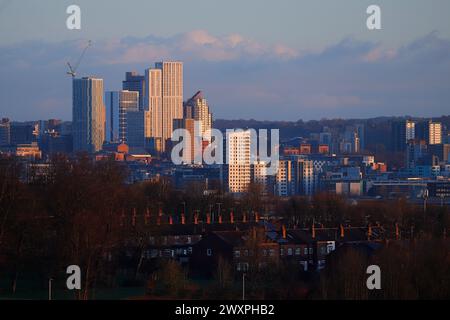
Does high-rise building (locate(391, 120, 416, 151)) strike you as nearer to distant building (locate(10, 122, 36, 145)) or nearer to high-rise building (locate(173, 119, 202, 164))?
high-rise building (locate(173, 119, 202, 164))

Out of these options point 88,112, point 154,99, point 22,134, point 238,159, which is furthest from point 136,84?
point 238,159

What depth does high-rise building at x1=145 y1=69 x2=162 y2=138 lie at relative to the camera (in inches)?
3981

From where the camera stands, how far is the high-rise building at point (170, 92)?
102 meters

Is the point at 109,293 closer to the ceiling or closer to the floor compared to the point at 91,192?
closer to the floor

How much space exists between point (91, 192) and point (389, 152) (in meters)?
73.9

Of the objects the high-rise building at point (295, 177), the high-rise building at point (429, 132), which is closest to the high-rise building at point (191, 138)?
A: the high-rise building at point (295, 177)

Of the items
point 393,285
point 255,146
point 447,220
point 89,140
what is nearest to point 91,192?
point 393,285

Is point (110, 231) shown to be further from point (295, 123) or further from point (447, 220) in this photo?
point (295, 123)

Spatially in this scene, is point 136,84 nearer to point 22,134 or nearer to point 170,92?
point 170,92

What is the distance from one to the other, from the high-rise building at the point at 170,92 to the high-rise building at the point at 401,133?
21.3 metres

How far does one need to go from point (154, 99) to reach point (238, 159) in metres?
40.2

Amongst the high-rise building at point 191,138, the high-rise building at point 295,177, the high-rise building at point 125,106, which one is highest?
the high-rise building at point 125,106

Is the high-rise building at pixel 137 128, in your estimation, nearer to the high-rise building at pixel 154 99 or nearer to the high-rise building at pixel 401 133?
the high-rise building at pixel 154 99

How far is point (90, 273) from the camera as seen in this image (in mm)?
15055
